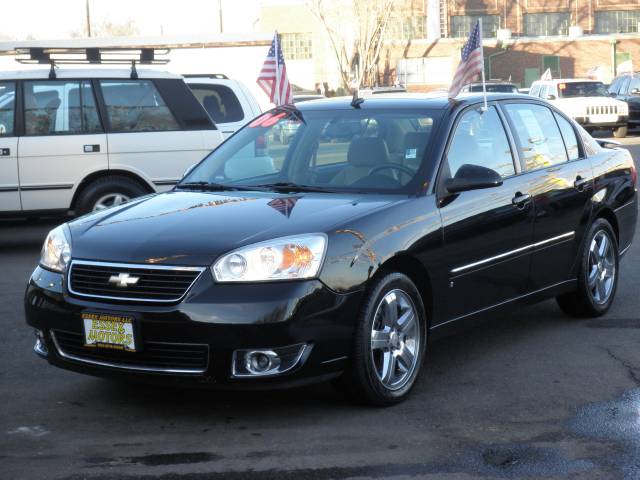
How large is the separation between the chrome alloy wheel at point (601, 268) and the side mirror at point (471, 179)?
1709 mm

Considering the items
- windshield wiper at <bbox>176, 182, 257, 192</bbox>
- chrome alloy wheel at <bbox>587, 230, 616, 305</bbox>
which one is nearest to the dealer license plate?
windshield wiper at <bbox>176, 182, 257, 192</bbox>

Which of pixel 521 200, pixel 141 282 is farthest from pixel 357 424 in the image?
pixel 521 200

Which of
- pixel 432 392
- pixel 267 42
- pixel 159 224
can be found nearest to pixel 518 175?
pixel 432 392

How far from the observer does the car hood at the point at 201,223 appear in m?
5.09

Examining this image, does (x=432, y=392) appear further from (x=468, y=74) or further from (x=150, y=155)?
(x=150, y=155)

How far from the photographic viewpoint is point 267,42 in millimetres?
17297

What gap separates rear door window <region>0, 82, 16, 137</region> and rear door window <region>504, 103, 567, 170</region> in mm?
5594

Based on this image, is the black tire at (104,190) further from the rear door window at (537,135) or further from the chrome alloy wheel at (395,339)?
the chrome alloy wheel at (395,339)

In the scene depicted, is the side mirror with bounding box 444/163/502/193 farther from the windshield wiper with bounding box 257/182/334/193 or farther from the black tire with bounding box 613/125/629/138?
the black tire with bounding box 613/125/629/138

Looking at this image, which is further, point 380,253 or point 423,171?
point 423,171

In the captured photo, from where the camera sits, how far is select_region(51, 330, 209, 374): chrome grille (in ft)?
16.3

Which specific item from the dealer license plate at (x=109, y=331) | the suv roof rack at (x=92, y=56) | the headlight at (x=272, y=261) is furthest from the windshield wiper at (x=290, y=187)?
the suv roof rack at (x=92, y=56)

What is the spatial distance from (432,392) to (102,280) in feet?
5.87

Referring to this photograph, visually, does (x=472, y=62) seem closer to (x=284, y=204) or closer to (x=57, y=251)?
(x=284, y=204)
